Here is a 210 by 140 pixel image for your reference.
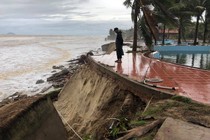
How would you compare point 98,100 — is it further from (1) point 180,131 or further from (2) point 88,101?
(1) point 180,131

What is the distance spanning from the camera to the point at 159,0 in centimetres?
2047

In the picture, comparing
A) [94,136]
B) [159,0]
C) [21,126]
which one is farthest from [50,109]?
[159,0]

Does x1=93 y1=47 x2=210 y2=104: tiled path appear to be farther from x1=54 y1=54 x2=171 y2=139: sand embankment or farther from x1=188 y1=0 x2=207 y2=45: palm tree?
x1=188 y1=0 x2=207 y2=45: palm tree

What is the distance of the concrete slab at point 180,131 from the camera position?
16.1 ft

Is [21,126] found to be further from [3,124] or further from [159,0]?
[159,0]

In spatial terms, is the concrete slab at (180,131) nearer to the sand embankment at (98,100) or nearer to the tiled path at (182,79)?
the sand embankment at (98,100)

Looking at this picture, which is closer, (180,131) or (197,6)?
(180,131)

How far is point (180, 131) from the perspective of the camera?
5.07 m

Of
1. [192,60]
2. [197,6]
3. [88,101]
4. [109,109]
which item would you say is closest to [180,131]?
[109,109]

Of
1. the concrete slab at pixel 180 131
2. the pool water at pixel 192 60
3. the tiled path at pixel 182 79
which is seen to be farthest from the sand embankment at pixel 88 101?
the pool water at pixel 192 60

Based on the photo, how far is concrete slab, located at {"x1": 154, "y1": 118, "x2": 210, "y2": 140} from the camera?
16.1 ft

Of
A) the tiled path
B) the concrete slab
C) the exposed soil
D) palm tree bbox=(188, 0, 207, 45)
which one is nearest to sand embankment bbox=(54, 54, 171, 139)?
the exposed soil

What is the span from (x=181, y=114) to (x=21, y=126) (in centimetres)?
311

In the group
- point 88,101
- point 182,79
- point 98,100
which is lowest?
point 88,101
